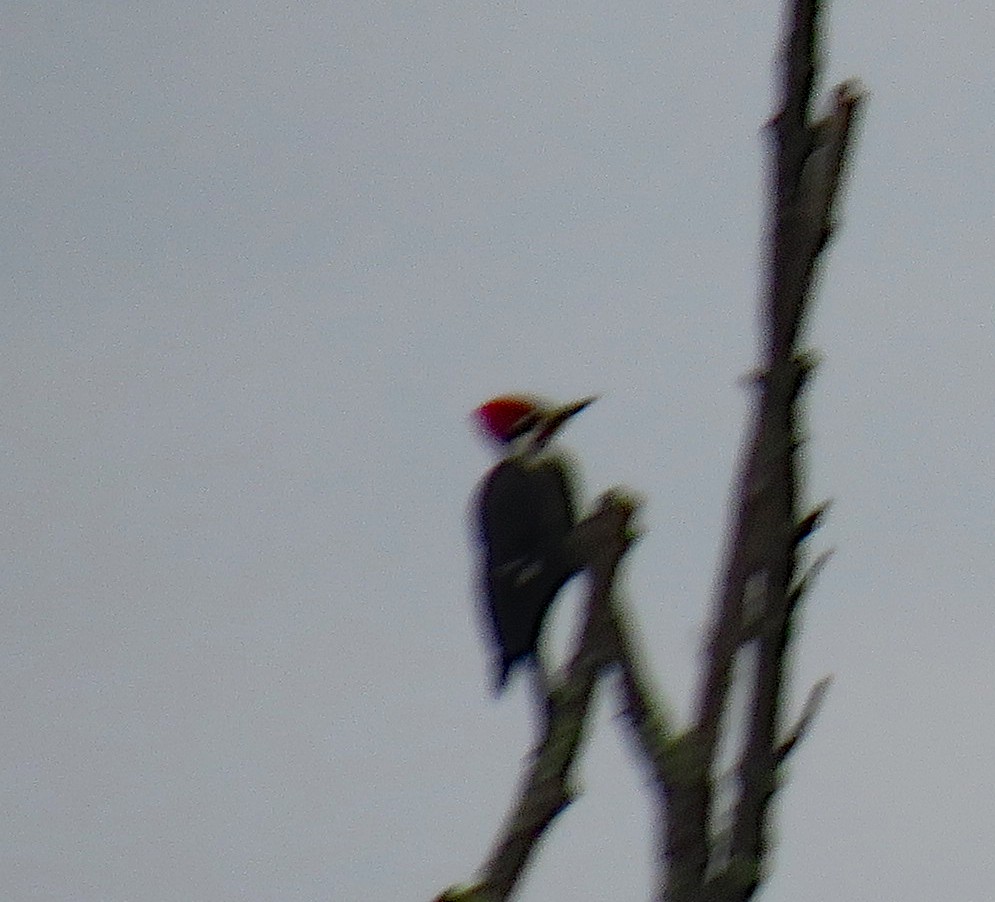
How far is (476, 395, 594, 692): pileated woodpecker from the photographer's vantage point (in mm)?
6473

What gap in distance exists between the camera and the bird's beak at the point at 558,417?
7406 mm

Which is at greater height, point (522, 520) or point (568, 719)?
point (568, 719)

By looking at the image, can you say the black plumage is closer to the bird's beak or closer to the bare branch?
the bird's beak

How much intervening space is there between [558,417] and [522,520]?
21.8 inches

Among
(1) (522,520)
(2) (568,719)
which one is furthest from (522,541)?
(2) (568,719)

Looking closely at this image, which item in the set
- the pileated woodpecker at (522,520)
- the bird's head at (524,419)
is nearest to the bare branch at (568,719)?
the pileated woodpecker at (522,520)

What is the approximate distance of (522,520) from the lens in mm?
7047

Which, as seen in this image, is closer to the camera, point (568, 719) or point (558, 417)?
point (568, 719)

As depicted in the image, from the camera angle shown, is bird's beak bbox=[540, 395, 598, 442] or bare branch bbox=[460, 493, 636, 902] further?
bird's beak bbox=[540, 395, 598, 442]

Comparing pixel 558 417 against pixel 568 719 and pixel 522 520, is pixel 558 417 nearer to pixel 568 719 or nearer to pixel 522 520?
pixel 522 520

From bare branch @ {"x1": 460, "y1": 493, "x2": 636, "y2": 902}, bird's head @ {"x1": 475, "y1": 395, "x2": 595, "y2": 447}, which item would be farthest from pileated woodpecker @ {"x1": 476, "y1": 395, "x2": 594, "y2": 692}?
bare branch @ {"x1": 460, "y1": 493, "x2": 636, "y2": 902}

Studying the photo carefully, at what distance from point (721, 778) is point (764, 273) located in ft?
3.05

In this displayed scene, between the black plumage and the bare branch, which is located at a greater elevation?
the bare branch

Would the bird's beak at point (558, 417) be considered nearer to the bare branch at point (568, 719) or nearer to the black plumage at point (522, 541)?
the black plumage at point (522, 541)
